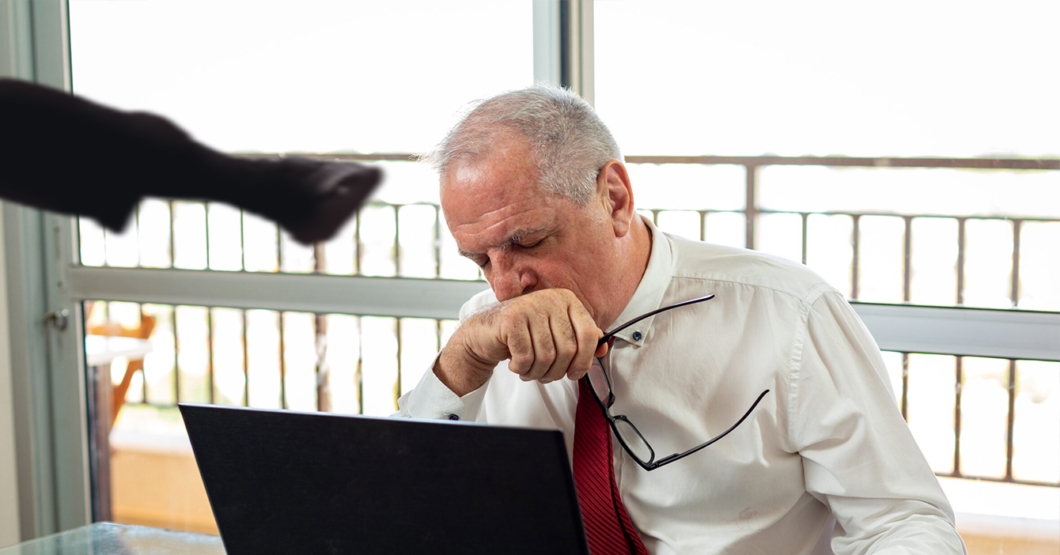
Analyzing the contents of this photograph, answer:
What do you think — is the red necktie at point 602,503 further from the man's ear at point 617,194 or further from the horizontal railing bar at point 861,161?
the horizontal railing bar at point 861,161

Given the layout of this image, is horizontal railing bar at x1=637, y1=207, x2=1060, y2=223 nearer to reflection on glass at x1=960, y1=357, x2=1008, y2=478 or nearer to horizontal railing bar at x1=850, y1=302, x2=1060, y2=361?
horizontal railing bar at x1=850, y1=302, x2=1060, y2=361

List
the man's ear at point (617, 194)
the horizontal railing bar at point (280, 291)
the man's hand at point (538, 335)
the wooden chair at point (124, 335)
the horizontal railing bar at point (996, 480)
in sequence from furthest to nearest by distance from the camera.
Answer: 1. the wooden chair at point (124, 335)
2. the horizontal railing bar at point (280, 291)
3. the horizontal railing bar at point (996, 480)
4. the man's ear at point (617, 194)
5. the man's hand at point (538, 335)

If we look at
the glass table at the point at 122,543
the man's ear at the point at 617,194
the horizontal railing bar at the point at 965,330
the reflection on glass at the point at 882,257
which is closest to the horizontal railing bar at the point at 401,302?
the horizontal railing bar at the point at 965,330

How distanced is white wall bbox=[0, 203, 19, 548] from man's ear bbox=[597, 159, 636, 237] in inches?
79.6

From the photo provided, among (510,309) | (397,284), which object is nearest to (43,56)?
(397,284)

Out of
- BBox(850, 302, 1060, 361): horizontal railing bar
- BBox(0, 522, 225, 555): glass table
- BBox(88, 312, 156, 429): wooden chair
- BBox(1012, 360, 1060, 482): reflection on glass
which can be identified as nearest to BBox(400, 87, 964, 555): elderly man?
BBox(0, 522, 225, 555): glass table

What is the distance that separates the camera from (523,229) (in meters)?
1.16

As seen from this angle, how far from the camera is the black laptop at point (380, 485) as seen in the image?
70cm

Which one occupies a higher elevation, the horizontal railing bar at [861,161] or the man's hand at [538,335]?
the horizontal railing bar at [861,161]

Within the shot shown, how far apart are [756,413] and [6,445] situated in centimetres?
223

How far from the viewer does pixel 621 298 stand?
1.28 metres

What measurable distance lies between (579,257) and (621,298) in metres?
0.12

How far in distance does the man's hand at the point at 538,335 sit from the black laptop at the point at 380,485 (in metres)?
0.38

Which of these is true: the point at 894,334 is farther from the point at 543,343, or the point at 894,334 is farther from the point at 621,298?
the point at 543,343
